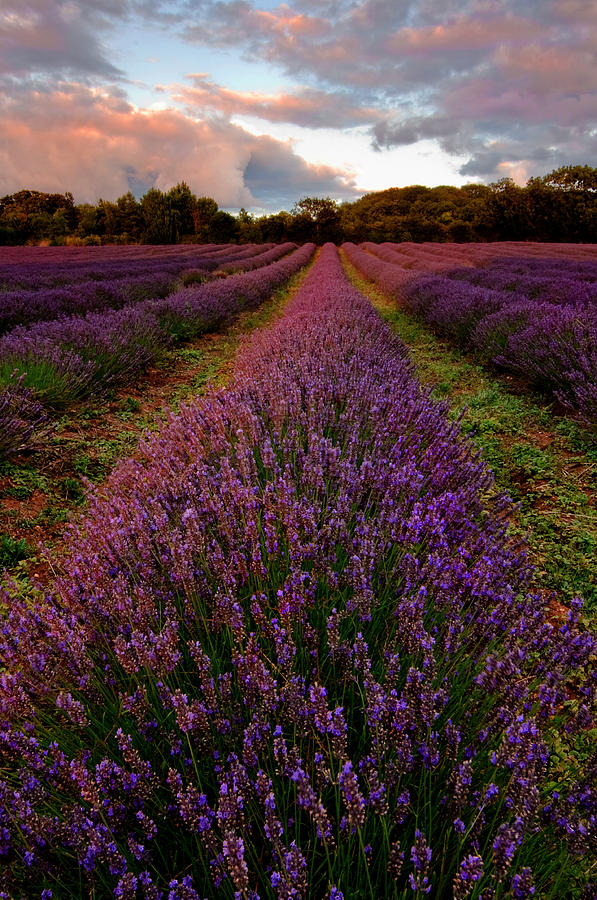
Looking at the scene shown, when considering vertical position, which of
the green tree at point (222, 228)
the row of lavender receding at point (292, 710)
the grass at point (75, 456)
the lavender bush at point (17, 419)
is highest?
the green tree at point (222, 228)

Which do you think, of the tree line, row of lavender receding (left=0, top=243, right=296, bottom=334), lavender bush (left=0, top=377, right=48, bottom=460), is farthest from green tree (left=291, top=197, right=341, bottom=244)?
lavender bush (left=0, top=377, right=48, bottom=460)

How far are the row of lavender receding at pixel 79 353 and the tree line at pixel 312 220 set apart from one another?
39901 mm

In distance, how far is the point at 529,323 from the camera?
19.8 ft

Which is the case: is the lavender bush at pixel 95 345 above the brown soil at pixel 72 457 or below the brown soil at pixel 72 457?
above

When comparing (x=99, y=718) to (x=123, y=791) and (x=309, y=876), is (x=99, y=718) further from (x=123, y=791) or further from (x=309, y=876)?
(x=309, y=876)

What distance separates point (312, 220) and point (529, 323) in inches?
2081

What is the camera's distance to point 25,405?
3982 millimetres

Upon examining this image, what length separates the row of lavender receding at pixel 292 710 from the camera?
3.02 ft

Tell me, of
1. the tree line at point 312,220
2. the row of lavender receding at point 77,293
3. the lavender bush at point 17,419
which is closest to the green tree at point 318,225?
the tree line at point 312,220

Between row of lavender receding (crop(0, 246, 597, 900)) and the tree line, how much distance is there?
46.8m

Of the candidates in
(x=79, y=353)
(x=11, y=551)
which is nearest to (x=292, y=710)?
(x=11, y=551)

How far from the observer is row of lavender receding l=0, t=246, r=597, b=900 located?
0.92 metres

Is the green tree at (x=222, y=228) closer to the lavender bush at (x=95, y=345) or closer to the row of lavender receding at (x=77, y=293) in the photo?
the row of lavender receding at (x=77, y=293)

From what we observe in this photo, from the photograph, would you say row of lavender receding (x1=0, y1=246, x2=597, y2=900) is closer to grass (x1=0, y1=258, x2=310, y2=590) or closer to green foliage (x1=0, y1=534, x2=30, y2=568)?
green foliage (x1=0, y1=534, x2=30, y2=568)
